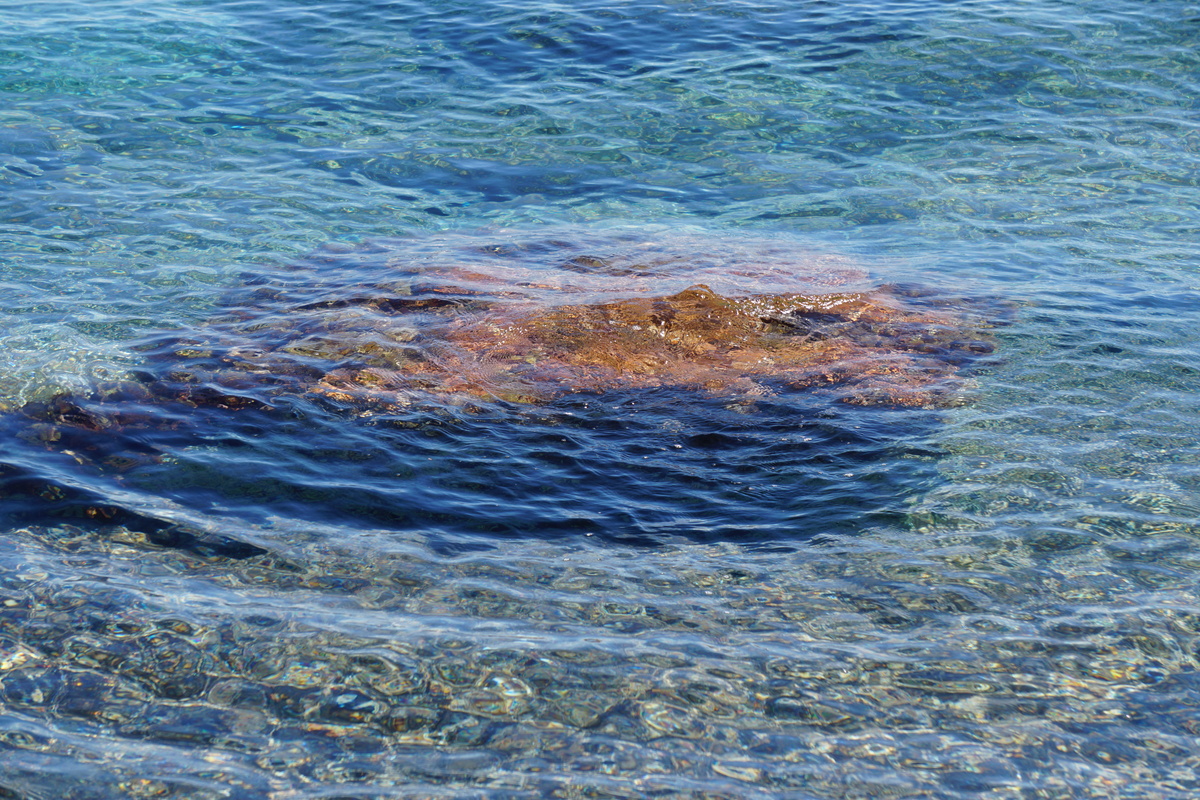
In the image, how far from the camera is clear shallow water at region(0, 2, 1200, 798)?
14.3ft

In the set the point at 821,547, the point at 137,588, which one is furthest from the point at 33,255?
the point at 821,547

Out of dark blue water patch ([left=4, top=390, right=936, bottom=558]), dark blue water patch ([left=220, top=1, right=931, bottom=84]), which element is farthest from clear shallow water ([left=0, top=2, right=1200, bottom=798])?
dark blue water patch ([left=220, top=1, right=931, bottom=84])

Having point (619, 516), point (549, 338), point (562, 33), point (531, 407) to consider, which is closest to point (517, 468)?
point (531, 407)

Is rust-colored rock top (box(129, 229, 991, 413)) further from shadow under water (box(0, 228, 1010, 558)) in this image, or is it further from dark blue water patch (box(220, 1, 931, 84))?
dark blue water patch (box(220, 1, 931, 84))

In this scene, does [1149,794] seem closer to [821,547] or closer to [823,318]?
[821,547]

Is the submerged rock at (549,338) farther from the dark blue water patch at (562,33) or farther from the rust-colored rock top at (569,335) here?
the dark blue water patch at (562,33)

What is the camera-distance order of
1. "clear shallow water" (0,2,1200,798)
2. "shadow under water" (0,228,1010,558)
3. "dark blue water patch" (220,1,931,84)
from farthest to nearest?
"dark blue water patch" (220,1,931,84) < "shadow under water" (0,228,1010,558) < "clear shallow water" (0,2,1200,798)

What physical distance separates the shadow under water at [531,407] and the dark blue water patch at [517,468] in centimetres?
2

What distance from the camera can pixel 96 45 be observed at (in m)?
14.3

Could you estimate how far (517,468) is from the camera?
645 centimetres

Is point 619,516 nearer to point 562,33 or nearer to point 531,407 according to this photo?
point 531,407

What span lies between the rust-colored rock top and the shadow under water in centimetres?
2

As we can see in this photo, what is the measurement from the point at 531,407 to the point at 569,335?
0.82 meters

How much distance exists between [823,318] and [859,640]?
3.52 metres
